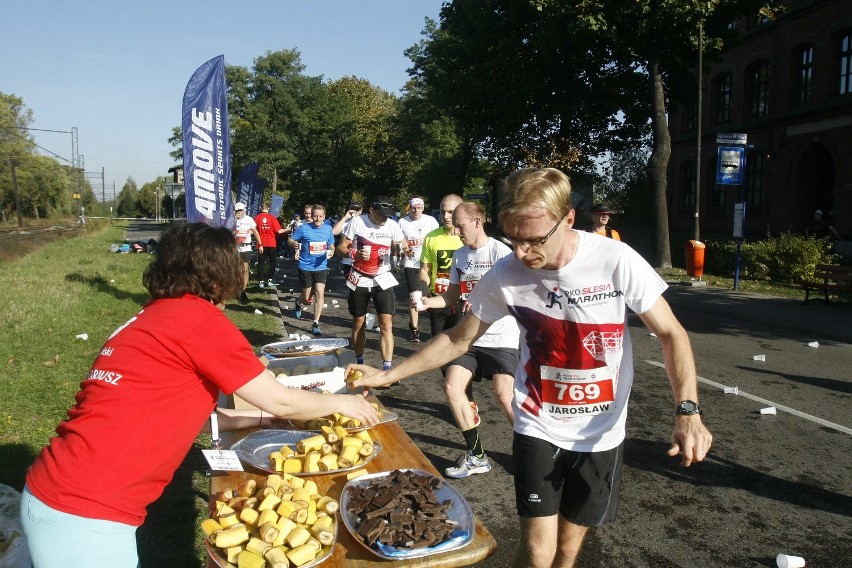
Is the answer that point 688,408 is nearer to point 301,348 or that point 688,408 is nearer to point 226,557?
point 226,557

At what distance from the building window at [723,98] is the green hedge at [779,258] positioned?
1410cm

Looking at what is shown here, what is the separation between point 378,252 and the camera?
8.40 metres

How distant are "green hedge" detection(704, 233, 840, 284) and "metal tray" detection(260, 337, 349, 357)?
16844 mm

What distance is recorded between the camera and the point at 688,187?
35.2 m

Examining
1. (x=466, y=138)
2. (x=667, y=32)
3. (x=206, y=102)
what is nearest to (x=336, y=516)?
(x=206, y=102)

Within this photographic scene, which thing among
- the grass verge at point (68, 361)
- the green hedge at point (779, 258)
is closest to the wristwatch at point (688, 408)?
the grass verge at point (68, 361)

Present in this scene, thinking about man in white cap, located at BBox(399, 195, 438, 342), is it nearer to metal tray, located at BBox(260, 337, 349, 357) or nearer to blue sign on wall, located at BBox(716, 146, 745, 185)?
metal tray, located at BBox(260, 337, 349, 357)

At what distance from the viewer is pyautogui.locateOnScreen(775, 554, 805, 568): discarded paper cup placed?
3.68 metres

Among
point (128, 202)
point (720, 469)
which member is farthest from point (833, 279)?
point (128, 202)

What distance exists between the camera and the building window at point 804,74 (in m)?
26.6

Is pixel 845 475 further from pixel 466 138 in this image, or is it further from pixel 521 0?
pixel 466 138

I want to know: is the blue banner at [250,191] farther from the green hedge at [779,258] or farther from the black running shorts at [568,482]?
the black running shorts at [568,482]

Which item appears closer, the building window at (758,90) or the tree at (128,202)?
the building window at (758,90)

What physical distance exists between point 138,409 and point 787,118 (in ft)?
101
